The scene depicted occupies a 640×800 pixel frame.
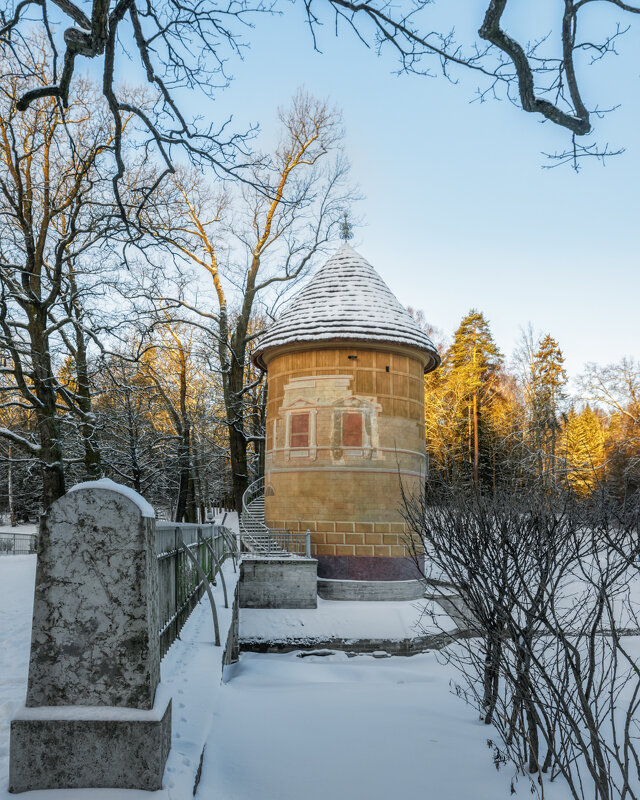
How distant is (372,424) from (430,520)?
9.64m

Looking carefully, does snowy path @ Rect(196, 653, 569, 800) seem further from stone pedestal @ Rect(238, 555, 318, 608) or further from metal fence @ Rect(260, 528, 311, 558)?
metal fence @ Rect(260, 528, 311, 558)

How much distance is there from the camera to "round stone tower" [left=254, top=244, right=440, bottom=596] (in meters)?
17.0

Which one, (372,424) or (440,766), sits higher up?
(372,424)

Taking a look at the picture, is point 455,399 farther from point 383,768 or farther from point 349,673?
point 383,768

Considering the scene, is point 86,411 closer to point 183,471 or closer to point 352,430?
point 352,430

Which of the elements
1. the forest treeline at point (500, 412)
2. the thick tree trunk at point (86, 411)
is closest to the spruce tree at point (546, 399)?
the forest treeline at point (500, 412)

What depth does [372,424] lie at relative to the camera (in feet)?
57.1

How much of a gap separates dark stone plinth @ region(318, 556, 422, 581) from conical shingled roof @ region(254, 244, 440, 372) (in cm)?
583

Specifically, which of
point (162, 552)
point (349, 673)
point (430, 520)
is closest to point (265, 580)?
point (349, 673)

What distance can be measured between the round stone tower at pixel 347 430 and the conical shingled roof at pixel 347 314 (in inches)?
1.6

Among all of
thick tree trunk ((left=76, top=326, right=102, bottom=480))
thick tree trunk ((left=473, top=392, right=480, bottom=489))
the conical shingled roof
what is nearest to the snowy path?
the conical shingled roof

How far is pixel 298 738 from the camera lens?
225 inches

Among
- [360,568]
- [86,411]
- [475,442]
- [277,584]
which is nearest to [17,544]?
[86,411]

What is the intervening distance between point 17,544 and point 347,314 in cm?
2258
